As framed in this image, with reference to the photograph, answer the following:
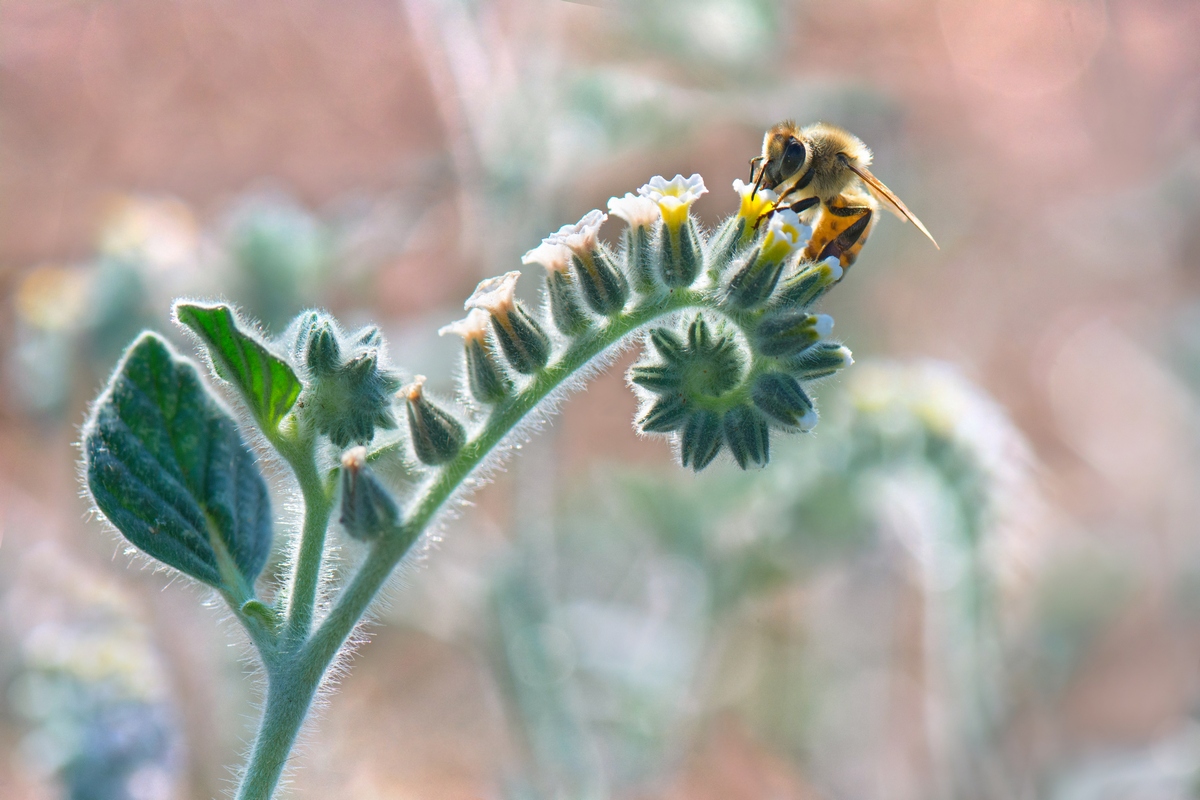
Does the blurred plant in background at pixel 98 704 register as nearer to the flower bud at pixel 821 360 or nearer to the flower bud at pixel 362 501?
the flower bud at pixel 362 501

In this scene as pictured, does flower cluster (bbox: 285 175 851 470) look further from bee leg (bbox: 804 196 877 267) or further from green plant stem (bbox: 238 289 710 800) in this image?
bee leg (bbox: 804 196 877 267)

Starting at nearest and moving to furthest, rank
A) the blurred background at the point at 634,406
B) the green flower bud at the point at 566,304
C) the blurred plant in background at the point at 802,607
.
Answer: the green flower bud at the point at 566,304, the blurred plant in background at the point at 802,607, the blurred background at the point at 634,406

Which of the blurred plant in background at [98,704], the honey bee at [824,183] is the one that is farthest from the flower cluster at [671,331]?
the blurred plant in background at [98,704]

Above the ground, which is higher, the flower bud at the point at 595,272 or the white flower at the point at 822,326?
the flower bud at the point at 595,272

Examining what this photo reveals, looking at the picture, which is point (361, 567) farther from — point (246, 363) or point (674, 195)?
point (674, 195)

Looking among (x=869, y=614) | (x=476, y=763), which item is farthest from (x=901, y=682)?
(x=476, y=763)

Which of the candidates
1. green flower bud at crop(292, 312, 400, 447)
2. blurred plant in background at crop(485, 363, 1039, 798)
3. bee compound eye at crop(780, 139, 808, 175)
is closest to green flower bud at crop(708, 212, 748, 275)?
bee compound eye at crop(780, 139, 808, 175)

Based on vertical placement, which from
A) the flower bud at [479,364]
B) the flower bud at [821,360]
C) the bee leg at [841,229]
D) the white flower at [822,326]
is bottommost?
the flower bud at [479,364]

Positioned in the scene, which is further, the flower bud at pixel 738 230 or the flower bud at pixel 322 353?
the flower bud at pixel 738 230
